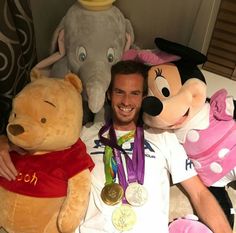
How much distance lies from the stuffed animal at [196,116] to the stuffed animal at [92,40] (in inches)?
6.0

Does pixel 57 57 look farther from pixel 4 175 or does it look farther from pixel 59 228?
pixel 59 228

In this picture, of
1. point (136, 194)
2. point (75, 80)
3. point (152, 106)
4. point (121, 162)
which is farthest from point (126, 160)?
point (75, 80)

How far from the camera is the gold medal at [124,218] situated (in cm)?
116

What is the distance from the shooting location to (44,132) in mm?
1039

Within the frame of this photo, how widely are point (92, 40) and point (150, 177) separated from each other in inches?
20.1

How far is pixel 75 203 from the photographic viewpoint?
3.66 feet

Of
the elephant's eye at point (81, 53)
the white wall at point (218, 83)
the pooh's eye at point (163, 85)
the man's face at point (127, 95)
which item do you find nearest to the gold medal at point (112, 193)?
the man's face at point (127, 95)

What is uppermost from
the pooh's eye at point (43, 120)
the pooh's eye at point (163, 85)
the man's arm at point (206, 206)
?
the pooh's eye at point (163, 85)

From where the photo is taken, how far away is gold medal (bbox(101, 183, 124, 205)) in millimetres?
1187

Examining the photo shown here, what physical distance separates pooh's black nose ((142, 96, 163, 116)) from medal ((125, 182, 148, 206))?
9.8 inches

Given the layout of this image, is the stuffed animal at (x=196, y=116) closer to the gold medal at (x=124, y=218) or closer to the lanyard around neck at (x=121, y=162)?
the lanyard around neck at (x=121, y=162)

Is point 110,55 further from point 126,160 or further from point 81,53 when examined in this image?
point 126,160

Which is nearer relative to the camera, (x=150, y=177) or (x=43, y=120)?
(x=43, y=120)

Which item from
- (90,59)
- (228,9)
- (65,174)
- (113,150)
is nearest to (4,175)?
(65,174)
